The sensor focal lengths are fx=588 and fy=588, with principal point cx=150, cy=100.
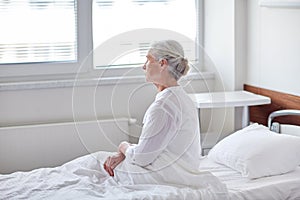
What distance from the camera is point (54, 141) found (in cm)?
384

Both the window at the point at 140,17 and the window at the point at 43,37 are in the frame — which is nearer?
the window at the point at 43,37

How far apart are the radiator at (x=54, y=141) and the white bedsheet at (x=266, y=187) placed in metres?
1.05

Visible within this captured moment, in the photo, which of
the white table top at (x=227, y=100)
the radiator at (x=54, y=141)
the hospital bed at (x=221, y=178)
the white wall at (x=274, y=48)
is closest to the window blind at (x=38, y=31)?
the radiator at (x=54, y=141)

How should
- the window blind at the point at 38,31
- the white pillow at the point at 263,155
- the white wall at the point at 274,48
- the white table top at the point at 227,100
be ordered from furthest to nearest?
the window blind at the point at 38,31, the white table top at the point at 227,100, the white wall at the point at 274,48, the white pillow at the point at 263,155

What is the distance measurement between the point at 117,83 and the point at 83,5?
23.0 inches

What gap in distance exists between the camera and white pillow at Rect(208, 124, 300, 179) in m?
3.03

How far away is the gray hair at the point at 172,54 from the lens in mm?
2904

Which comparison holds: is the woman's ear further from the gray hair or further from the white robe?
the white robe

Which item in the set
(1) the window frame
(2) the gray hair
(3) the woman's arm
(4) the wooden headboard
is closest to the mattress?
(3) the woman's arm

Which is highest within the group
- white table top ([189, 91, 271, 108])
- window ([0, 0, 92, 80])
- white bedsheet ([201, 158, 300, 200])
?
window ([0, 0, 92, 80])

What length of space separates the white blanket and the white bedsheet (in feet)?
0.37

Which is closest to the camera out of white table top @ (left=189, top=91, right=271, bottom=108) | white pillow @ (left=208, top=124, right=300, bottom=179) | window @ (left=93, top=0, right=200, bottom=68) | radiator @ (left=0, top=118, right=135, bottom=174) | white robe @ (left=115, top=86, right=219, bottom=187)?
white robe @ (left=115, top=86, right=219, bottom=187)

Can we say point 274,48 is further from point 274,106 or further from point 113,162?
point 113,162

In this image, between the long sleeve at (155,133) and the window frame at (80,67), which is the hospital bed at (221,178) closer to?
the long sleeve at (155,133)
